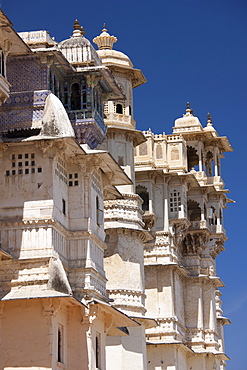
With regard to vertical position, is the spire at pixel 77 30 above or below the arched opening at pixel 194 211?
below

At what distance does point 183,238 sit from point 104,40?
12.4 m

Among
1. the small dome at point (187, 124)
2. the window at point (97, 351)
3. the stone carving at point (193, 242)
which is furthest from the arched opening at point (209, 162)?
the window at point (97, 351)

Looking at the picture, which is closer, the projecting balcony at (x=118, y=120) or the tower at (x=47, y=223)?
the tower at (x=47, y=223)

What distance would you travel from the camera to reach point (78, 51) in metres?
34.2

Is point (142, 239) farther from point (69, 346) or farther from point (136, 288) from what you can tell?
point (69, 346)

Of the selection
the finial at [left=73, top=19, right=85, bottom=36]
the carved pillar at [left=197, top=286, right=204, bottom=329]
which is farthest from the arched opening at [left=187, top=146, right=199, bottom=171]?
the finial at [left=73, top=19, right=85, bottom=36]

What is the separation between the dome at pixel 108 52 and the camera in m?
43.2

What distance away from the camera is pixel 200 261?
5494 centimetres

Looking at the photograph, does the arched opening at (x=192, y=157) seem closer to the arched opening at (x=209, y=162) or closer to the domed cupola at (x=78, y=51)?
the arched opening at (x=209, y=162)

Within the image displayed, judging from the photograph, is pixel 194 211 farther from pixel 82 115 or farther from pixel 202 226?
pixel 82 115

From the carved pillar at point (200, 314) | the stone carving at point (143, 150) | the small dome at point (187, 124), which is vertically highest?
the small dome at point (187, 124)

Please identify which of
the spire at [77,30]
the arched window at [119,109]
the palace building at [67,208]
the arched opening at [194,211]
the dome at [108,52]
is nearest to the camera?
the palace building at [67,208]

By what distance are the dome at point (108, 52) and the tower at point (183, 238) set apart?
6.60 metres

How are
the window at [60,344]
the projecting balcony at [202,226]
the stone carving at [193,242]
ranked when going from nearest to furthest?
the window at [60,344] → the projecting balcony at [202,226] → the stone carving at [193,242]
